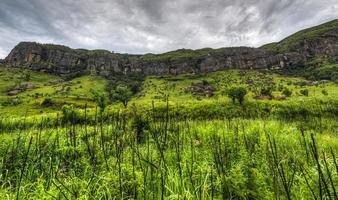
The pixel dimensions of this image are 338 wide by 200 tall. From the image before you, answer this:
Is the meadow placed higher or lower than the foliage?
higher

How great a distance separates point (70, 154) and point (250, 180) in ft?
18.7

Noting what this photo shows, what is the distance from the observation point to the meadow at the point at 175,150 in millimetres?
4359

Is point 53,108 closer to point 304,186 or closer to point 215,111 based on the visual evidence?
point 215,111

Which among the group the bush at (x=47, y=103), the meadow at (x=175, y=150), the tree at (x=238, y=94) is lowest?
the bush at (x=47, y=103)

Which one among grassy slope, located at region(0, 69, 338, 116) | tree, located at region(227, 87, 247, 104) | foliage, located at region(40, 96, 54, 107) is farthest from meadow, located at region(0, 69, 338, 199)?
grassy slope, located at region(0, 69, 338, 116)

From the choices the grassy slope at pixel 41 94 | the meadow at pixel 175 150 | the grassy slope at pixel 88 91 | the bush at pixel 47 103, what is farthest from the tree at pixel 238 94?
the bush at pixel 47 103

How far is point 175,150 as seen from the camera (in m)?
7.50

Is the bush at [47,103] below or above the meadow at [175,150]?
below

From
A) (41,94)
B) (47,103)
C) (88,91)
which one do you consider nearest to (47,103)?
(47,103)

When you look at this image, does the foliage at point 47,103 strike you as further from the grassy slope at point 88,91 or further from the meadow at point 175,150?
the grassy slope at point 88,91

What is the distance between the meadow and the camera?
4359 millimetres

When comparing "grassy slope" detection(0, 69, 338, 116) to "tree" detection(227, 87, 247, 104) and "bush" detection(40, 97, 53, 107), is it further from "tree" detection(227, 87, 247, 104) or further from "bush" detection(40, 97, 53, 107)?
"tree" detection(227, 87, 247, 104)

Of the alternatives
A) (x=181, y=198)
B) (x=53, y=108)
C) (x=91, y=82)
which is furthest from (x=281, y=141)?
(x=91, y=82)

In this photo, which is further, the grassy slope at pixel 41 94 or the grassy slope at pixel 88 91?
the grassy slope at pixel 41 94
